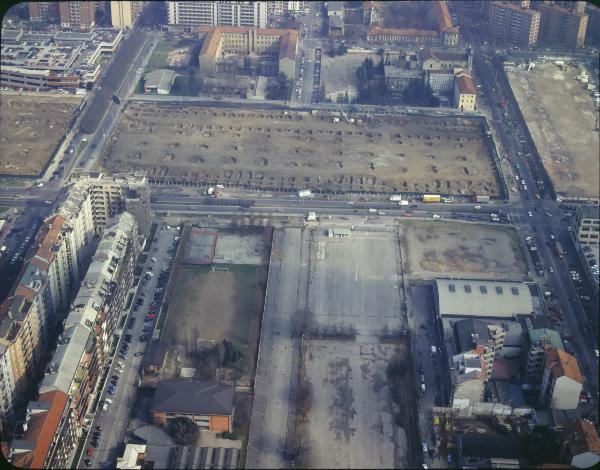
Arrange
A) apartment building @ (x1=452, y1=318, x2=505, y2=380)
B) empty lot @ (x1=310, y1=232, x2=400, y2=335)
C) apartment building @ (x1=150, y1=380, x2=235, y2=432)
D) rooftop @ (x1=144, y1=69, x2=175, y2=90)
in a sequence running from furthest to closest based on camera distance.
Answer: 1. rooftop @ (x1=144, y1=69, x2=175, y2=90)
2. empty lot @ (x1=310, y1=232, x2=400, y2=335)
3. apartment building @ (x1=452, y1=318, x2=505, y2=380)
4. apartment building @ (x1=150, y1=380, x2=235, y2=432)

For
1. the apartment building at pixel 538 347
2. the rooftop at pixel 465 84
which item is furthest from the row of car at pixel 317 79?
the apartment building at pixel 538 347

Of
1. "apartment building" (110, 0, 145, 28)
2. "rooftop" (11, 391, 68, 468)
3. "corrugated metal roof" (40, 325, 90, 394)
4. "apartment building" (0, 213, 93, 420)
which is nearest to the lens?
"rooftop" (11, 391, 68, 468)

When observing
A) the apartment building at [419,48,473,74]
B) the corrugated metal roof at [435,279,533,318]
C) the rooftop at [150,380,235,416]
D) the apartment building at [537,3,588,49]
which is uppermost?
the apartment building at [537,3,588,49]

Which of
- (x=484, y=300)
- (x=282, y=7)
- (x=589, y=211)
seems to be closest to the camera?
(x=484, y=300)

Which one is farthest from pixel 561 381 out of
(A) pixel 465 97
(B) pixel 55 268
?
(A) pixel 465 97

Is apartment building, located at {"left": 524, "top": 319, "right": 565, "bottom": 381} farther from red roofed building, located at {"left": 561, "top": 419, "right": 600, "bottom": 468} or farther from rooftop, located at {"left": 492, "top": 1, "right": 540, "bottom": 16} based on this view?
rooftop, located at {"left": 492, "top": 1, "right": 540, "bottom": 16}

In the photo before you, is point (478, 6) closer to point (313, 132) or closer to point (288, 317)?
Answer: point (313, 132)

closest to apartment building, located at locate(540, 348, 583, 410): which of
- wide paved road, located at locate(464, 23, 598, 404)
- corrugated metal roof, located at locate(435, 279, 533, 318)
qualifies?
wide paved road, located at locate(464, 23, 598, 404)

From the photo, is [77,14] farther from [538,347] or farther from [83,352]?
[538,347]
